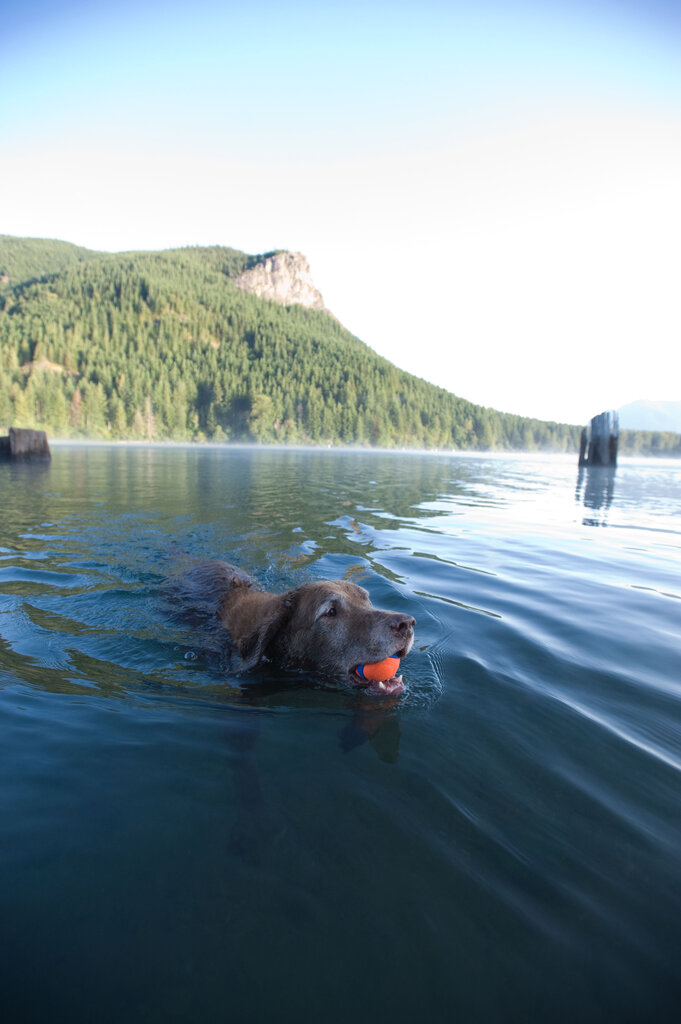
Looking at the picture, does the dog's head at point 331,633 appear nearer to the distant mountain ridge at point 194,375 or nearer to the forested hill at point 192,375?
the distant mountain ridge at point 194,375

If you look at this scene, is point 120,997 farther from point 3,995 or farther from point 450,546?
point 450,546

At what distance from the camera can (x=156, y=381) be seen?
11694 cm

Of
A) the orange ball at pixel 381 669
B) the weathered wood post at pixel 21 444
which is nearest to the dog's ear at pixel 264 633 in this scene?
the orange ball at pixel 381 669

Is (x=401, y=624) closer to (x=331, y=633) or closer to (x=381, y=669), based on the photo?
(x=381, y=669)

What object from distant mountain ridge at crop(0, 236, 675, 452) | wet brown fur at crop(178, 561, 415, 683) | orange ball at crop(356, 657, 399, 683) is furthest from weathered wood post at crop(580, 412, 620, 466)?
distant mountain ridge at crop(0, 236, 675, 452)

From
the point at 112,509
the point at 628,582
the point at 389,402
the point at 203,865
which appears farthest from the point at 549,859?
the point at 389,402

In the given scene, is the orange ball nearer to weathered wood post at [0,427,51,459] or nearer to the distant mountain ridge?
weathered wood post at [0,427,51,459]

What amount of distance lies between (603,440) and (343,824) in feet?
131

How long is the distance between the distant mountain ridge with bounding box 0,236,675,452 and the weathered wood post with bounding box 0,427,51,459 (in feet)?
219

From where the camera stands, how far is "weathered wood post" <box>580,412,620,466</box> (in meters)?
34.6

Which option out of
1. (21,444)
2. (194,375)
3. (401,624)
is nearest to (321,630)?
(401,624)

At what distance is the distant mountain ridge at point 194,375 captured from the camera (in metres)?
102

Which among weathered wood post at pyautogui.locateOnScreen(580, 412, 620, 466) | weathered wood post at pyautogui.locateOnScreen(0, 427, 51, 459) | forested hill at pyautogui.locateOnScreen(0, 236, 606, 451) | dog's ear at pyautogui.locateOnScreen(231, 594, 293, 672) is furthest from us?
forested hill at pyautogui.locateOnScreen(0, 236, 606, 451)

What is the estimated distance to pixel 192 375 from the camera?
129 m
